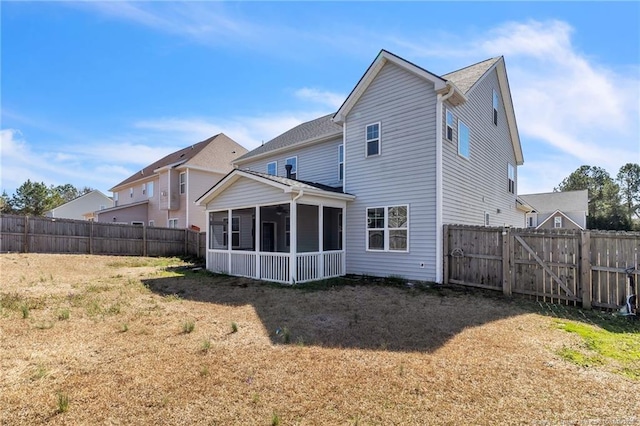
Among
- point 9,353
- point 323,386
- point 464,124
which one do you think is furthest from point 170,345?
point 464,124

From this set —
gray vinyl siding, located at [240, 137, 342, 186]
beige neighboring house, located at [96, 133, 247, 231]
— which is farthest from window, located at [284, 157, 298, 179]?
beige neighboring house, located at [96, 133, 247, 231]

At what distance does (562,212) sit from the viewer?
122 ft

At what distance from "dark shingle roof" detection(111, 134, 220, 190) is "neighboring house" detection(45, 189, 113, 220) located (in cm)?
1440

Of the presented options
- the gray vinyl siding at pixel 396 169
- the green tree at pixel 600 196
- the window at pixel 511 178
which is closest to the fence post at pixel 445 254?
the gray vinyl siding at pixel 396 169

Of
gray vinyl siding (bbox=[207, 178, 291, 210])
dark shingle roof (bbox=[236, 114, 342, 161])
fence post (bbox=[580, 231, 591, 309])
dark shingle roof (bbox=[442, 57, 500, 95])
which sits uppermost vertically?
dark shingle roof (bbox=[442, 57, 500, 95])

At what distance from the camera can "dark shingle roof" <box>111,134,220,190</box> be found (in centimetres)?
2500

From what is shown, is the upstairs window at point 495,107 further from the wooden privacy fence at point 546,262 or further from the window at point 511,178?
the wooden privacy fence at point 546,262

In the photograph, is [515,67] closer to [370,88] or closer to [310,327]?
[370,88]

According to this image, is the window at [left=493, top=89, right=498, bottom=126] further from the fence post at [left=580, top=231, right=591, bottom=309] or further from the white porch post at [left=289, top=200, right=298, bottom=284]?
the white porch post at [left=289, top=200, right=298, bottom=284]

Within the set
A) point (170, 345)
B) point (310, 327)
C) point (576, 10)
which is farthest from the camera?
point (576, 10)

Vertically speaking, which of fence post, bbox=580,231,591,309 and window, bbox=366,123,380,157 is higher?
window, bbox=366,123,380,157

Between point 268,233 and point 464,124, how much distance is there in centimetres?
1056

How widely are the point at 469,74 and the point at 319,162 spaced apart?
23.8 ft

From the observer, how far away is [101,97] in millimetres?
15555
